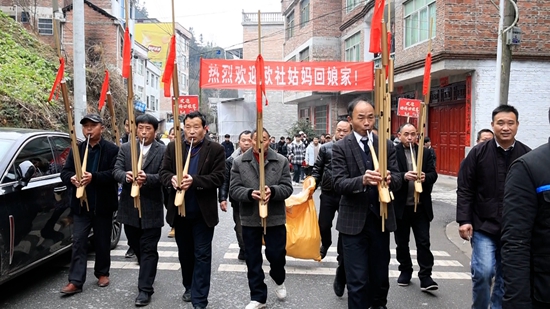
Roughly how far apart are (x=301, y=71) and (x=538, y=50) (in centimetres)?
703

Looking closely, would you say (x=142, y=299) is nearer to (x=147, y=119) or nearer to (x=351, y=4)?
(x=147, y=119)

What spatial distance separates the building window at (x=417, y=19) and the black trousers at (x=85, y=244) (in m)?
12.7

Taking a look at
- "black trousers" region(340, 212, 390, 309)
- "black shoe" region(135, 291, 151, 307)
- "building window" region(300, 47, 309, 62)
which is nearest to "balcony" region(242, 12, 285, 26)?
"building window" region(300, 47, 309, 62)

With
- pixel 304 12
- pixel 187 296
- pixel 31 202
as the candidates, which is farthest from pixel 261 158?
pixel 304 12

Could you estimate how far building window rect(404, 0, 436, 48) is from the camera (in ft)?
50.2

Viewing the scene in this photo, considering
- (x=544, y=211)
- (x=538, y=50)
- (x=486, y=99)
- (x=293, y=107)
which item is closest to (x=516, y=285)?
(x=544, y=211)

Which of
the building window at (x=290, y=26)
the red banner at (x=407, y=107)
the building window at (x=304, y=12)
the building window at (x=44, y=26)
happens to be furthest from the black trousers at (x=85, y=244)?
the building window at (x=290, y=26)

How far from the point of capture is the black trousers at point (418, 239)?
5.04 m

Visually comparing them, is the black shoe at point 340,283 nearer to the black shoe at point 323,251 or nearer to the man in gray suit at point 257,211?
the man in gray suit at point 257,211

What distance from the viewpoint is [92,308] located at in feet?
14.6

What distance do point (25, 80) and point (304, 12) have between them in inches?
702

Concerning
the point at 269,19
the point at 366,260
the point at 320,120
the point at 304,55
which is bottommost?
the point at 366,260

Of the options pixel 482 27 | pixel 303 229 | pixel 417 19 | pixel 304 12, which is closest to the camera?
pixel 303 229

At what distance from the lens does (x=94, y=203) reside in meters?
5.02
